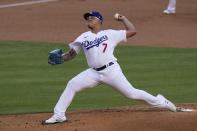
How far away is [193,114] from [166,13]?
456 inches

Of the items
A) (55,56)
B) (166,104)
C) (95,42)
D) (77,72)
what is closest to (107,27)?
(77,72)

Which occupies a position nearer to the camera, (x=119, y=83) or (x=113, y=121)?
(x=119, y=83)

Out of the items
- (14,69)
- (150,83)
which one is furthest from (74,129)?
(14,69)

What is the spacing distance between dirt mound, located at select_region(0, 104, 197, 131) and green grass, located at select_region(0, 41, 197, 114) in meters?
0.75

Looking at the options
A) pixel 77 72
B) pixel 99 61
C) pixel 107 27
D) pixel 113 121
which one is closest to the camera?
pixel 99 61

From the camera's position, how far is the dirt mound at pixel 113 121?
27.0 feet

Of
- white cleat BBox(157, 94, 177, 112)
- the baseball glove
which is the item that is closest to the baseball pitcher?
the baseball glove

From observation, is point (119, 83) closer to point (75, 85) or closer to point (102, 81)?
point (102, 81)

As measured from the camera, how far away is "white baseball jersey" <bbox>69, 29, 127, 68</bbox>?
8.38 metres

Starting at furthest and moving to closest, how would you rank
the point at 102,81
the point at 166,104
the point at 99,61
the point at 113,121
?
the point at 166,104, the point at 113,121, the point at 102,81, the point at 99,61

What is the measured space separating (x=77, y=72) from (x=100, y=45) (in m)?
4.56

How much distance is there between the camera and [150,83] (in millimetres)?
11922

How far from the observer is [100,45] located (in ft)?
27.5

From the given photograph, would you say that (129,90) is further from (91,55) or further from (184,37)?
(184,37)
